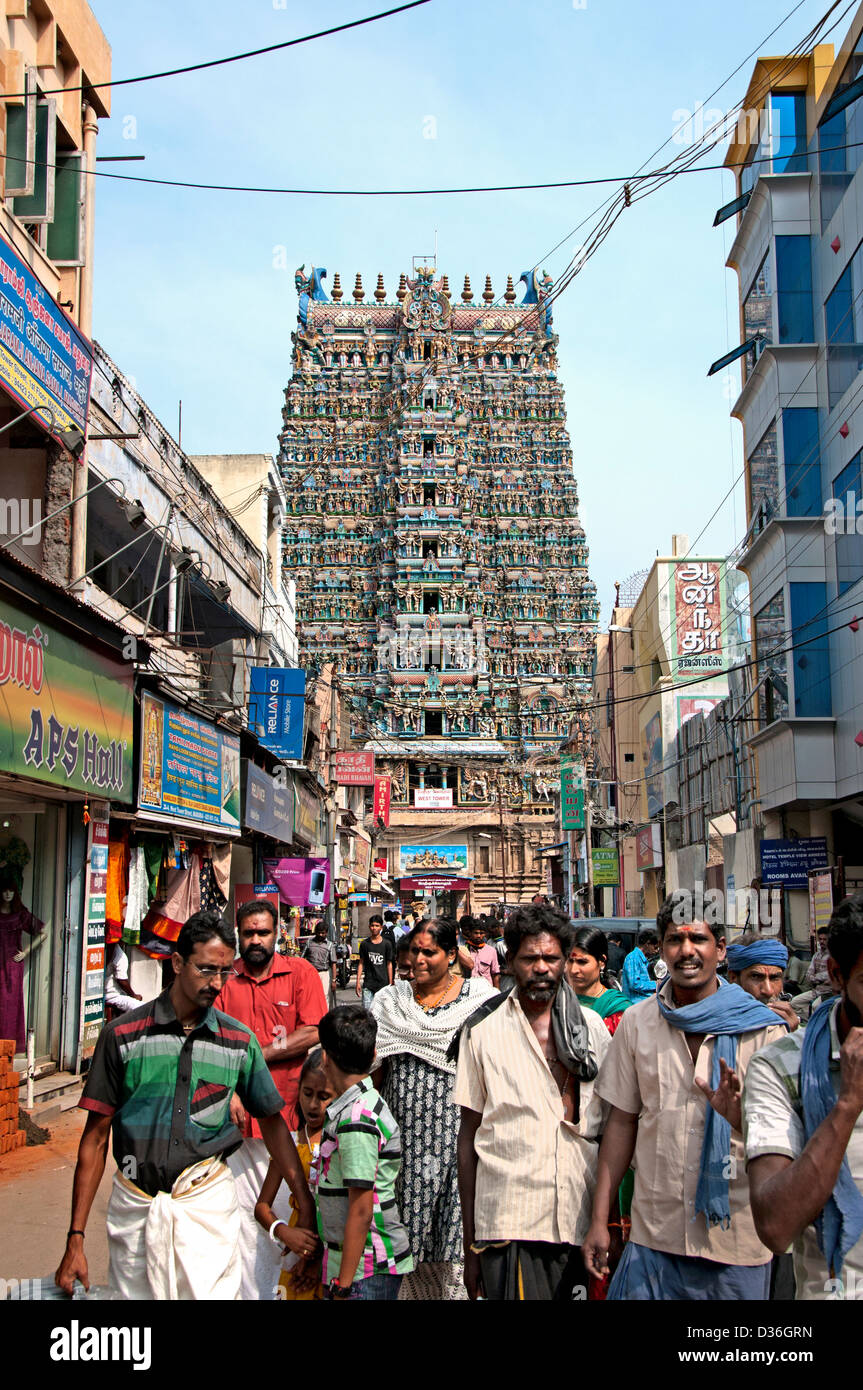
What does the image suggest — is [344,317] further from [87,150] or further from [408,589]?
[87,150]

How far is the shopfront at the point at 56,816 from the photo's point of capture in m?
9.61

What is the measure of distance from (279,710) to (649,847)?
18631 mm

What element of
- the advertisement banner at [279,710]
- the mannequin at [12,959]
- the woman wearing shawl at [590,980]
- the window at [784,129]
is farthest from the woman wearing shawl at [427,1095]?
the window at [784,129]

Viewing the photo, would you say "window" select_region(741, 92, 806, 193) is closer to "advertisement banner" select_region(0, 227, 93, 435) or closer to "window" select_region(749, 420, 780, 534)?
"window" select_region(749, 420, 780, 534)

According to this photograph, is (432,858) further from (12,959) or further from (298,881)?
(12,959)

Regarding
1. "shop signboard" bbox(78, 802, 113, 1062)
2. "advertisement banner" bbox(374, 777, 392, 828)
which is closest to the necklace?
"shop signboard" bbox(78, 802, 113, 1062)

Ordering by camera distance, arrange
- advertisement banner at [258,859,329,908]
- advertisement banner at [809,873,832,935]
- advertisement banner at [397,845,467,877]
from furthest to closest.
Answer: advertisement banner at [397,845,467,877] < advertisement banner at [258,859,329,908] < advertisement banner at [809,873,832,935]

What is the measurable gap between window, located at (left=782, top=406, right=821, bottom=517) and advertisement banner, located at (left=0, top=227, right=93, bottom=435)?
1153 centimetres

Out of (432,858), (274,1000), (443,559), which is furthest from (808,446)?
(443,559)

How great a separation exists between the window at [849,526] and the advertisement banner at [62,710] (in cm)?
1065

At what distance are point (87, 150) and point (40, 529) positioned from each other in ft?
13.5

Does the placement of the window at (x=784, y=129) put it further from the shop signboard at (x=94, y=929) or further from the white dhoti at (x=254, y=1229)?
the white dhoti at (x=254, y=1229)

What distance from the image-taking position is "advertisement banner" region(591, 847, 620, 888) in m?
37.7

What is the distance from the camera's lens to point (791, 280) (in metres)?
19.6
